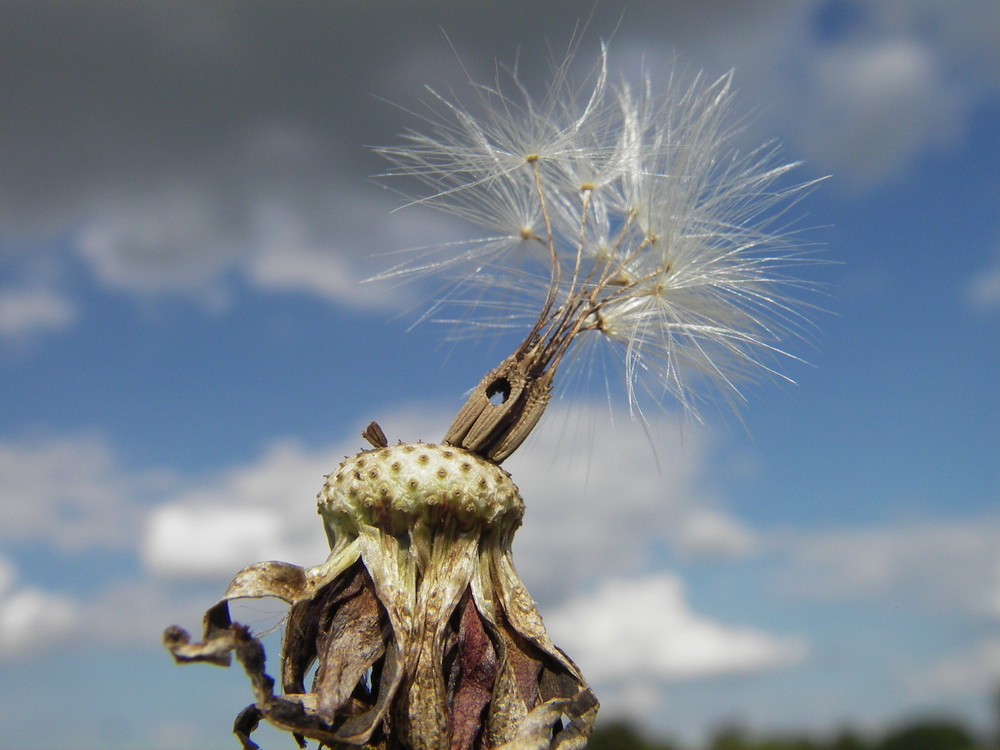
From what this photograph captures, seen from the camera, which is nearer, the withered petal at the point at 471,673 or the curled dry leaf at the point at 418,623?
the curled dry leaf at the point at 418,623

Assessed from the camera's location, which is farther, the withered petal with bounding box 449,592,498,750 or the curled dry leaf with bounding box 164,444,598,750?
the withered petal with bounding box 449,592,498,750

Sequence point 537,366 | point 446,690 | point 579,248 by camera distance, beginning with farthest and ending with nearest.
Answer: point 579,248 < point 537,366 < point 446,690

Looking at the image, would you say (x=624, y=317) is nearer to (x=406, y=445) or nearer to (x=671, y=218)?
(x=671, y=218)

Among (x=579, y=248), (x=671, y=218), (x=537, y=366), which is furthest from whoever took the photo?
(x=671, y=218)

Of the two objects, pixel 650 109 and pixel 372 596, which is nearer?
pixel 372 596

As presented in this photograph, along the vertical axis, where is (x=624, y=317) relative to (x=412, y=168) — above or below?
below

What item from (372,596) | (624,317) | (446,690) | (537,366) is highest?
(624,317)

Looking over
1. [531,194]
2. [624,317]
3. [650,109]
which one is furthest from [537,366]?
[650,109]
